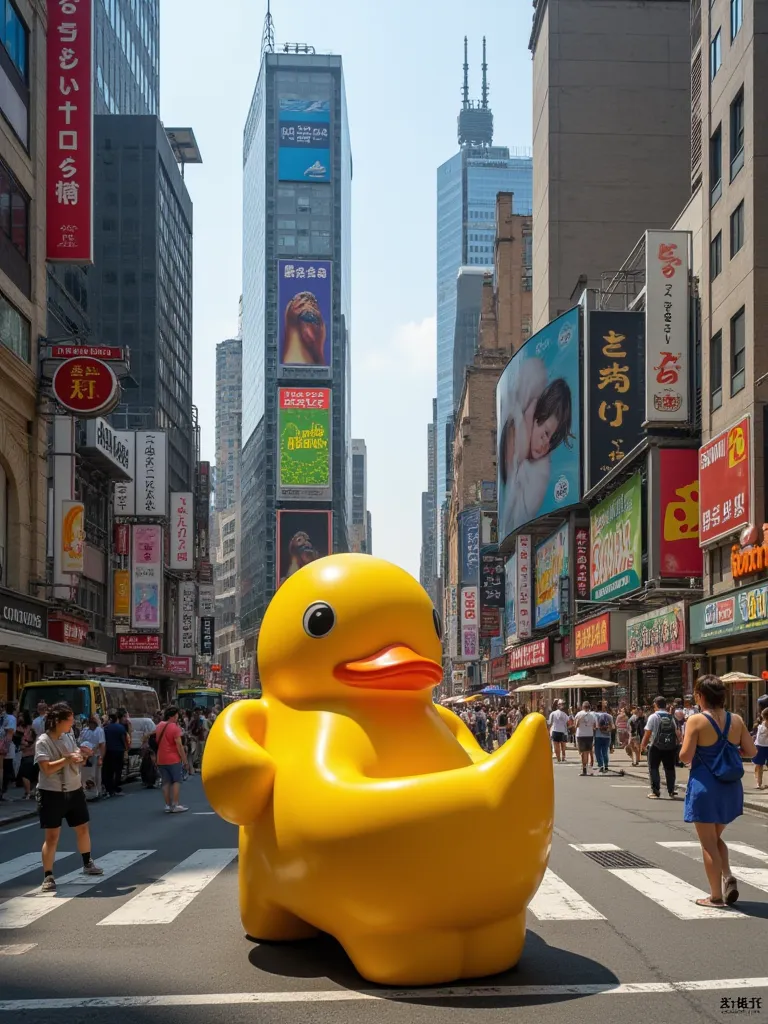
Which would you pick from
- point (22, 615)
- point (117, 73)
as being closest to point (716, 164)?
point (22, 615)

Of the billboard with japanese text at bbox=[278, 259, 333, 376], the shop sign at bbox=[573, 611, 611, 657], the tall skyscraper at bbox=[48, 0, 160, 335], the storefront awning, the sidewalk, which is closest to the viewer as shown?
the sidewalk

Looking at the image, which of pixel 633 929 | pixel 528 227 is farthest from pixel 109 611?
pixel 528 227

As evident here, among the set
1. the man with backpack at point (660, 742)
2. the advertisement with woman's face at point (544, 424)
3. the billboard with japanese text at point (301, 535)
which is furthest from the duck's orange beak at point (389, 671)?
the billboard with japanese text at point (301, 535)

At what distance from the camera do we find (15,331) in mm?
31625

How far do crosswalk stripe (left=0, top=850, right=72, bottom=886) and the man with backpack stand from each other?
28.6ft

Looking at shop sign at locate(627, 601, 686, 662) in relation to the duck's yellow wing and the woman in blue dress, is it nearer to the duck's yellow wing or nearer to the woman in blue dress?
the woman in blue dress

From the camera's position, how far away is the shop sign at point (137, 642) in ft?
171

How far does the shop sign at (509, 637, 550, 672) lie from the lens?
5716cm

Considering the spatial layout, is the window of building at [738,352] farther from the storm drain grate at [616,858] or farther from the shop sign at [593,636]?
the storm drain grate at [616,858]

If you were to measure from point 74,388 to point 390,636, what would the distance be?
2639 centimetres

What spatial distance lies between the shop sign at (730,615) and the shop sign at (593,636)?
32.2 feet

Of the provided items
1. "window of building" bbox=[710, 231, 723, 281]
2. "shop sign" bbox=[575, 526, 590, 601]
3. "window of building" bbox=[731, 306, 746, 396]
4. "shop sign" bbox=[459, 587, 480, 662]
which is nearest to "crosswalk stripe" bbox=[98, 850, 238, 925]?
"window of building" bbox=[731, 306, 746, 396]

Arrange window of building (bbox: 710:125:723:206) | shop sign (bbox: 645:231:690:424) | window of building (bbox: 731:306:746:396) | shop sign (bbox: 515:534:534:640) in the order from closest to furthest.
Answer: window of building (bbox: 731:306:746:396) → window of building (bbox: 710:125:723:206) → shop sign (bbox: 645:231:690:424) → shop sign (bbox: 515:534:534:640)

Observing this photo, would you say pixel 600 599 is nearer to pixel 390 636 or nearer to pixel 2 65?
pixel 2 65
